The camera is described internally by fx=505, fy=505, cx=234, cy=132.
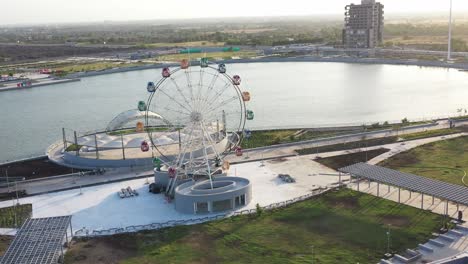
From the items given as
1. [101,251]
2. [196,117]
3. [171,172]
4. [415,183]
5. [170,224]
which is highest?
[196,117]

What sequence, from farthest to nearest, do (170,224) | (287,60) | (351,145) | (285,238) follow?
(287,60)
(351,145)
(170,224)
(285,238)

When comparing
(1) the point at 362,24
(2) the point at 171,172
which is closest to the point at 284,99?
(2) the point at 171,172

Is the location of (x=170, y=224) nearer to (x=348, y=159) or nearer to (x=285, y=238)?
(x=285, y=238)

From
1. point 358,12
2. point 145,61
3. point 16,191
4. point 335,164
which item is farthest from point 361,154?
point 358,12

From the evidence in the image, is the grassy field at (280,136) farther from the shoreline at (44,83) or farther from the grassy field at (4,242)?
the shoreline at (44,83)

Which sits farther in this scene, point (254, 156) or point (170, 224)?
point (254, 156)

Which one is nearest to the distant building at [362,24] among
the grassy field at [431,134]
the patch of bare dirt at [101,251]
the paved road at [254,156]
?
the paved road at [254,156]

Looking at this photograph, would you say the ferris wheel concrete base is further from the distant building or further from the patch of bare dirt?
the distant building
